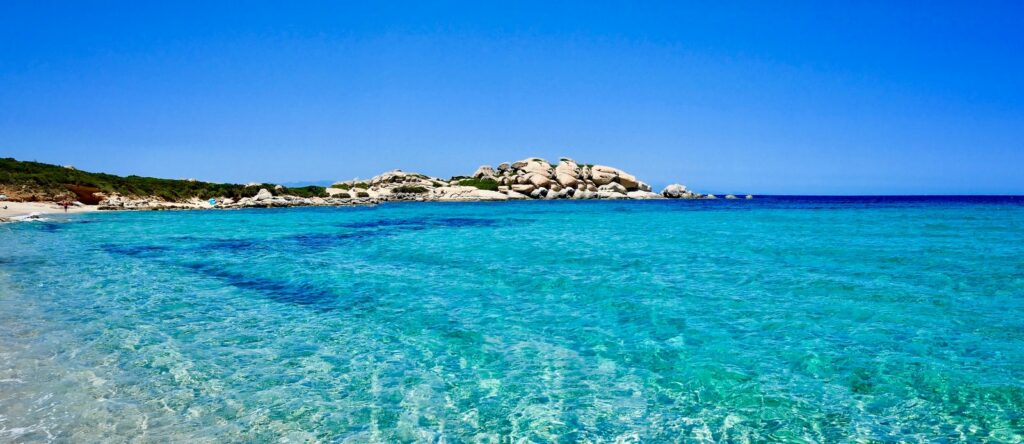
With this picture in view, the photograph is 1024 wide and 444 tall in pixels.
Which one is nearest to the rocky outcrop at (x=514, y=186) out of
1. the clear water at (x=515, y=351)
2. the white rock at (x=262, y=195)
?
the white rock at (x=262, y=195)

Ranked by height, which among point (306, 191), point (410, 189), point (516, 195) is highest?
point (410, 189)

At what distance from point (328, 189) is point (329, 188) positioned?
4.19 metres

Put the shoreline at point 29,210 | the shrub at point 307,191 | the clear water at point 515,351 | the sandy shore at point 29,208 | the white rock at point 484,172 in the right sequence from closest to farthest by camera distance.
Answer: the clear water at point 515,351, the shoreline at point 29,210, the sandy shore at point 29,208, the shrub at point 307,191, the white rock at point 484,172

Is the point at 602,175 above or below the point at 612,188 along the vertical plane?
above

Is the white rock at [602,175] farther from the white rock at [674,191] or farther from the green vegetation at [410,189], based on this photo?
the green vegetation at [410,189]

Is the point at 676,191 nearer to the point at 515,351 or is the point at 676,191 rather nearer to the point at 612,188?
the point at 612,188

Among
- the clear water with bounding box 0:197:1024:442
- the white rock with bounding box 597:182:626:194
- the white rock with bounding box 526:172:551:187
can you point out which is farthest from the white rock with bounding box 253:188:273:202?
the white rock with bounding box 597:182:626:194

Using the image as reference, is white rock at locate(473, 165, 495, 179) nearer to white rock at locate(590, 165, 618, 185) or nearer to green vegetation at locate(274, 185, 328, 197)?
white rock at locate(590, 165, 618, 185)

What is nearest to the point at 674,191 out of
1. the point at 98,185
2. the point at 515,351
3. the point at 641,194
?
the point at 641,194

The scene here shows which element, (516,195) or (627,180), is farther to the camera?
(627,180)

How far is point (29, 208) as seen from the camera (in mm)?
50812

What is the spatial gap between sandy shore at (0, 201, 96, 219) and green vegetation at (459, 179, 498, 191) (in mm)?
65385

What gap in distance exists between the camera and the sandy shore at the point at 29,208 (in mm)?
45256

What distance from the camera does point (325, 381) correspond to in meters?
7.68
